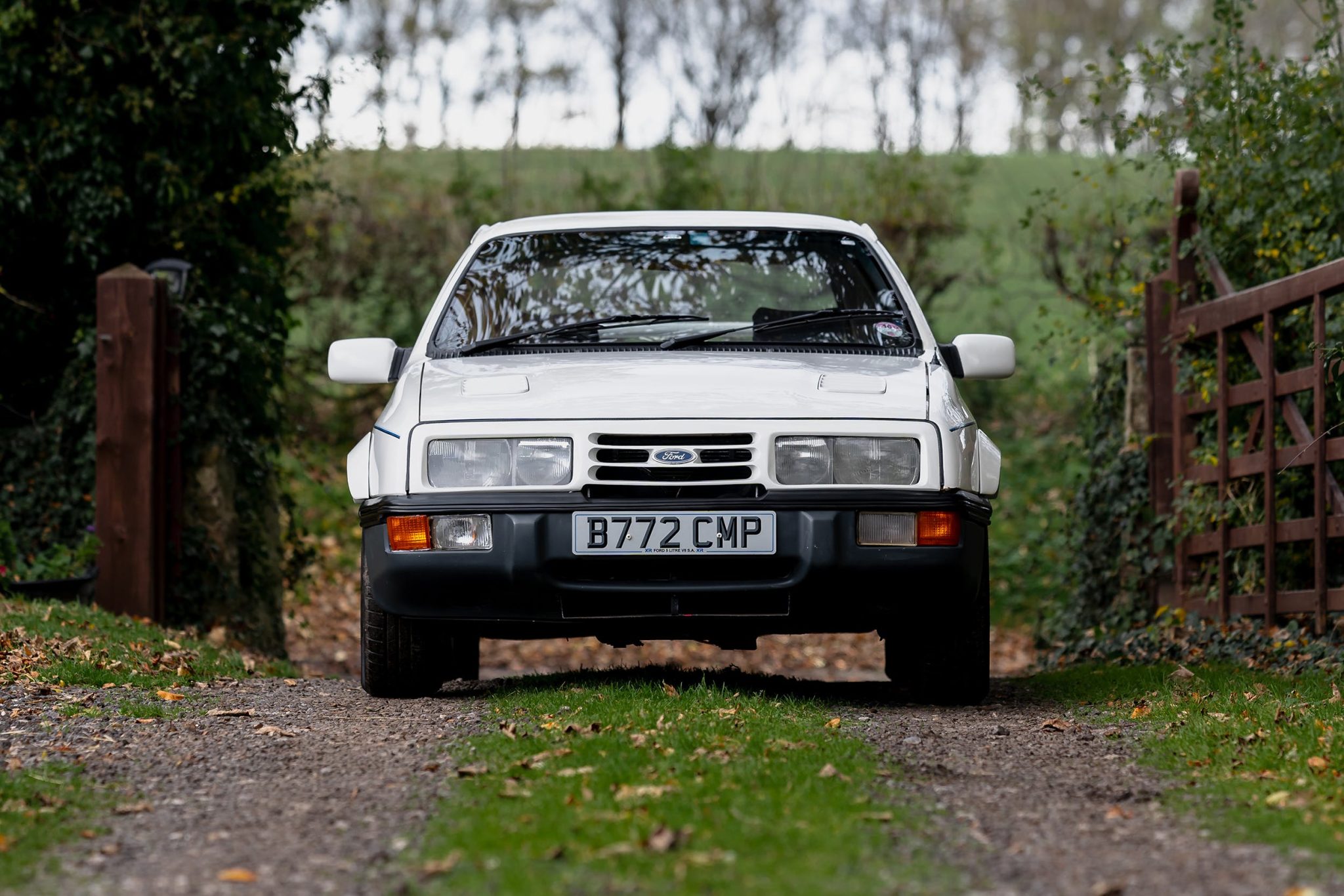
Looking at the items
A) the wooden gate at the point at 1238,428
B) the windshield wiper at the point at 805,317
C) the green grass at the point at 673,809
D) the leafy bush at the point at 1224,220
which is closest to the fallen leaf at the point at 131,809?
the green grass at the point at 673,809

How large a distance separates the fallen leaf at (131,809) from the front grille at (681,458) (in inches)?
68.5

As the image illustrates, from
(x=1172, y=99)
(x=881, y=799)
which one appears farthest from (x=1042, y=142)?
(x=881, y=799)

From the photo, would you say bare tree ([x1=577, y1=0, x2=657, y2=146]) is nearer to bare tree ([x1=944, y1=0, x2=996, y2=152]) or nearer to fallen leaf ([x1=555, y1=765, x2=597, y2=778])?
bare tree ([x1=944, y1=0, x2=996, y2=152])

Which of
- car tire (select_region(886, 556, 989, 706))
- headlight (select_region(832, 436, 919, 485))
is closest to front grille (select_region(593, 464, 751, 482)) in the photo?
headlight (select_region(832, 436, 919, 485))

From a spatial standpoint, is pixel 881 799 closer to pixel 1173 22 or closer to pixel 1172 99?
pixel 1172 99

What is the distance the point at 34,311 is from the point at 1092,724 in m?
6.61

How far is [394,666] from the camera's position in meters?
5.57

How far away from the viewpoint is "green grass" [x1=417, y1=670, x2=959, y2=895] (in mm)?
2932

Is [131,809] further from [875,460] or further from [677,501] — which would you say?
[875,460]

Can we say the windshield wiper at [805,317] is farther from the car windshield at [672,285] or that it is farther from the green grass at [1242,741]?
the green grass at [1242,741]

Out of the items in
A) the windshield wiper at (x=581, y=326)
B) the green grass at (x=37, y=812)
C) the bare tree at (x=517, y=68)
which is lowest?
the green grass at (x=37, y=812)

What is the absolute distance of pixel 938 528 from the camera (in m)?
4.96

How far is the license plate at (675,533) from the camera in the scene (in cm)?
488

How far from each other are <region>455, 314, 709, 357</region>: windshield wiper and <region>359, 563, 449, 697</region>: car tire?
36.5 inches
